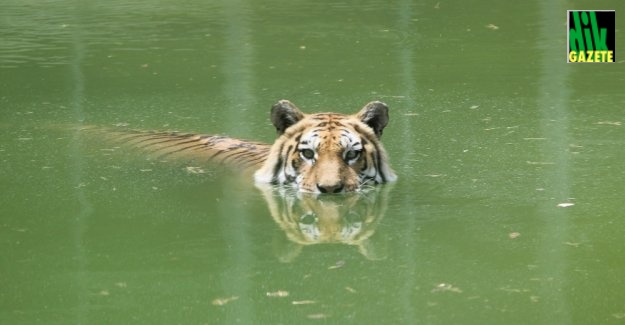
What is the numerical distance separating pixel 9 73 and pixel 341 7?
3160 mm

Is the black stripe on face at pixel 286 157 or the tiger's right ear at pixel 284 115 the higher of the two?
the tiger's right ear at pixel 284 115

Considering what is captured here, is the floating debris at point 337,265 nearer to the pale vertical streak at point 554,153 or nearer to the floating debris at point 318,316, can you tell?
the floating debris at point 318,316

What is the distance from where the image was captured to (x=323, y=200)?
4.98 m

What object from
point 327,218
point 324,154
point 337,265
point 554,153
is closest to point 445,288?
point 337,265

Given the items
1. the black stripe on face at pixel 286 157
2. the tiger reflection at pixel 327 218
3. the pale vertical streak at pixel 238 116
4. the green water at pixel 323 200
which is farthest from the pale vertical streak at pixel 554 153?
the black stripe on face at pixel 286 157

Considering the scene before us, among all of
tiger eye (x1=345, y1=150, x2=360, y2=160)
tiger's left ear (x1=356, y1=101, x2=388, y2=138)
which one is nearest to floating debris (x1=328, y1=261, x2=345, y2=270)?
tiger eye (x1=345, y1=150, x2=360, y2=160)

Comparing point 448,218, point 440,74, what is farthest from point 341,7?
point 448,218

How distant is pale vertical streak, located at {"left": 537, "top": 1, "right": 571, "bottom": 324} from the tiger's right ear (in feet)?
3.40

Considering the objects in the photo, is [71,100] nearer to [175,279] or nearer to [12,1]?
[175,279]

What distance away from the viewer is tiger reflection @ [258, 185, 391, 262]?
14.3 feet

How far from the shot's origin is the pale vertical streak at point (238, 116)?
12.7 ft

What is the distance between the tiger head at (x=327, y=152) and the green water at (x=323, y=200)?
9cm

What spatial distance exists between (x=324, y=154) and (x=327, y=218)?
1.60 feet

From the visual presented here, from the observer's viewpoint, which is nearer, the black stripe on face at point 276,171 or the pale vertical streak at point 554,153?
the pale vertical streak at point 554,153
